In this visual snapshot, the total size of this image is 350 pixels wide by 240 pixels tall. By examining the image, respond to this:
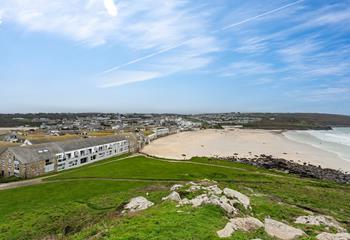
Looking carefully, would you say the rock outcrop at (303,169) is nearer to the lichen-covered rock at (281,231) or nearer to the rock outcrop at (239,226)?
the lichen-covered rock at (281,231)

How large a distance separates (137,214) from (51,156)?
42.8 metres

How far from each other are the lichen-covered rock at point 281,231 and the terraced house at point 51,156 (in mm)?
45146

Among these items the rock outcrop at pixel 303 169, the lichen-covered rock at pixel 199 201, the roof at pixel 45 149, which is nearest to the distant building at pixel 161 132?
the roof at pixel 45 149

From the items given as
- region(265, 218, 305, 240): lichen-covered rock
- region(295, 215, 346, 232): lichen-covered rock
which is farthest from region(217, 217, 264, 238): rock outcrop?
region(295, 215, 346, 232): lichen-covered rock

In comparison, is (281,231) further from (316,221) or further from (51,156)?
(51,156)

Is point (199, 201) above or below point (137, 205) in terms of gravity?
above

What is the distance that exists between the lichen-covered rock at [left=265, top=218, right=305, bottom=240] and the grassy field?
89cm

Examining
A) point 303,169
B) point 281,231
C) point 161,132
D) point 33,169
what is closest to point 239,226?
point 281,231

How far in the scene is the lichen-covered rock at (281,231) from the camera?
53.2 feet

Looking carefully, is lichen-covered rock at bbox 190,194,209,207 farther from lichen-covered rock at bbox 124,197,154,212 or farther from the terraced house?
the terraced house

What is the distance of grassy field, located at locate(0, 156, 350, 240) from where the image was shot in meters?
15.2

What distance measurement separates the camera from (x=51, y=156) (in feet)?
179

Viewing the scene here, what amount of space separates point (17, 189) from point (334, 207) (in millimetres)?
40975

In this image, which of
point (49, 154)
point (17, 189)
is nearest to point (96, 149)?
point (49, 154)
